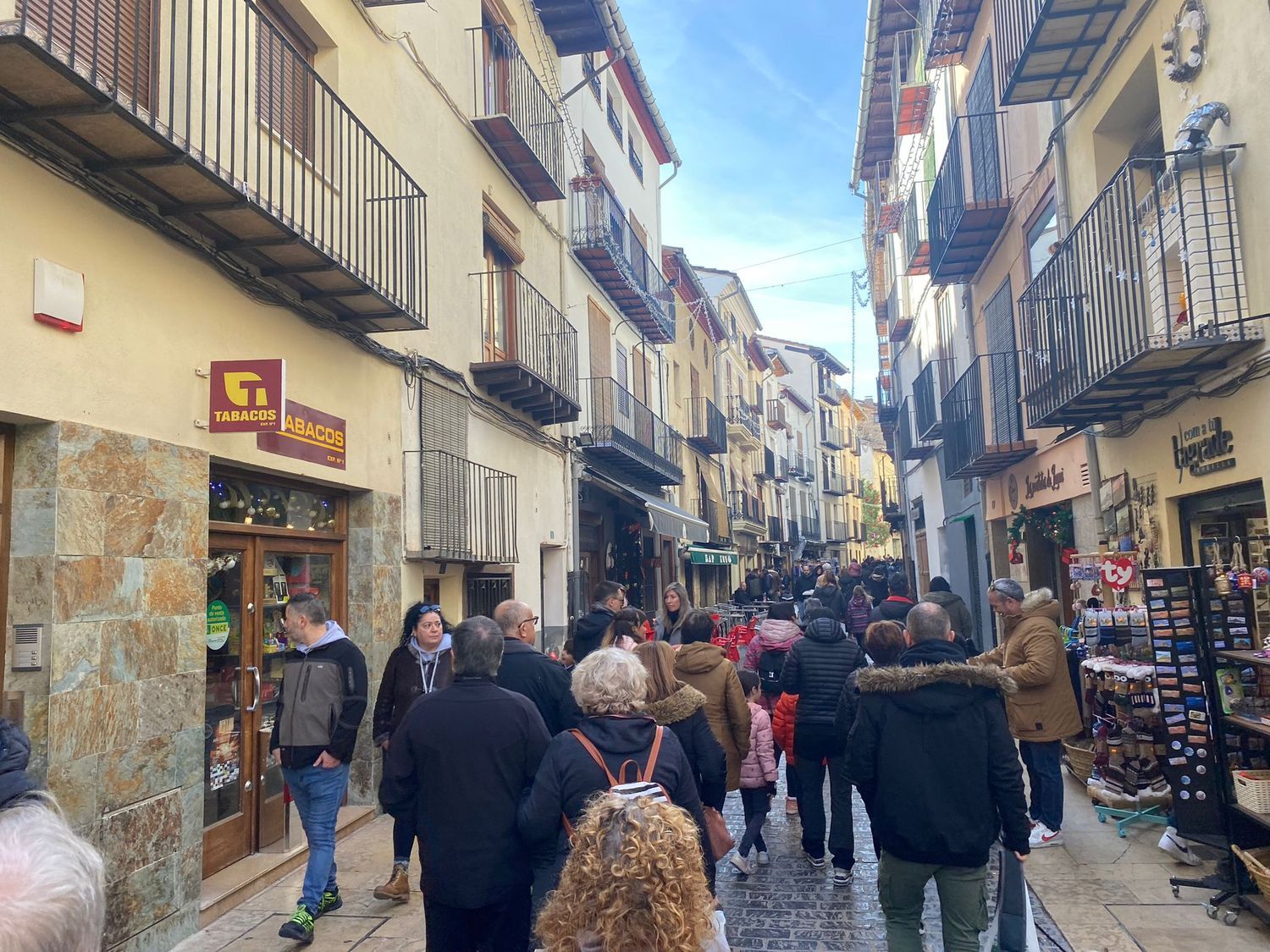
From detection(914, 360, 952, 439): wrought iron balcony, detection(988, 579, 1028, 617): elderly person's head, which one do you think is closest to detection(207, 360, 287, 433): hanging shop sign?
detection(988, 579, 1028, 617): elderly person's head

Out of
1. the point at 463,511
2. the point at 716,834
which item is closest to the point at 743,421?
the point at 463,511

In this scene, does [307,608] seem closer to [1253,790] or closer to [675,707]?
[675,707]

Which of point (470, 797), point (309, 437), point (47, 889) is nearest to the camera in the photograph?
point (47, 889)

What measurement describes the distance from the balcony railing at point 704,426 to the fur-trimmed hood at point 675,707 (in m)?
19.3

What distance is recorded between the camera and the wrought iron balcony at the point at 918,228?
656 inches

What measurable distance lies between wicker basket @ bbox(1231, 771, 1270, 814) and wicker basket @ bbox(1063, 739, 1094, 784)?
2.49 m

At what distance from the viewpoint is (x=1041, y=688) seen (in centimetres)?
628

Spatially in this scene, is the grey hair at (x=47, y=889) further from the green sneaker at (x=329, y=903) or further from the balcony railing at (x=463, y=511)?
the balcony railing at (x=463, y=511)

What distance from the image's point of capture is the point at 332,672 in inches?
207

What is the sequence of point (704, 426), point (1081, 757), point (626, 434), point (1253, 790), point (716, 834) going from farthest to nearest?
1. point (704, 426)
2. point (626, 434)
3. point (1081, 757)
4. point (1253, 790)
5. point (716, 834)

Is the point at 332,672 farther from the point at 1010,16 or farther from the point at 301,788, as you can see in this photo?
the point at 1010,16

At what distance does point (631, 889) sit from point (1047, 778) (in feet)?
17.4

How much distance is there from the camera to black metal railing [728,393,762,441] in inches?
1214

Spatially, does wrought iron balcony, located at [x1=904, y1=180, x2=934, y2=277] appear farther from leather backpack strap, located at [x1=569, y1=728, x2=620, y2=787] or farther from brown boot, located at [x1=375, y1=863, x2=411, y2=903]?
leather backpack strap, located at [x1=569, y1=728, x2=620, y2=787]
